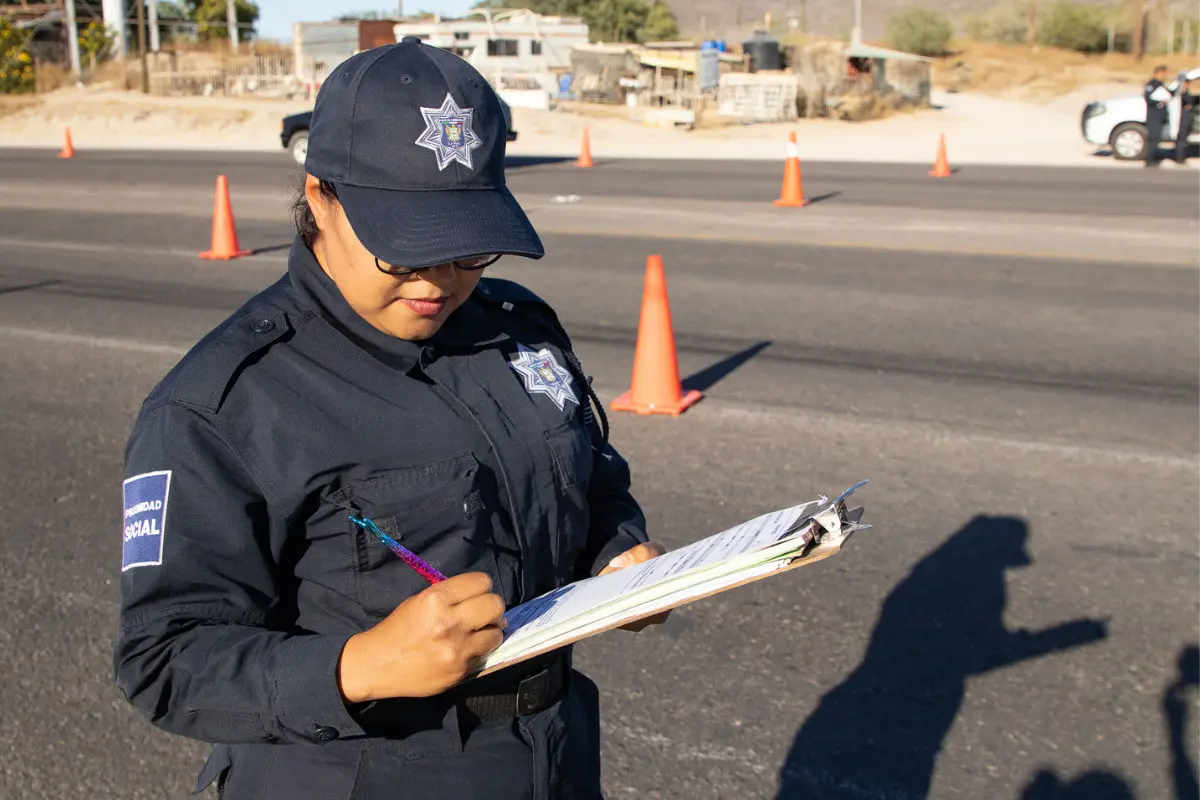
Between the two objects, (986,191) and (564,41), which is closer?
(986,191)

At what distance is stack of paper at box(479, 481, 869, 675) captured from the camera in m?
1.47

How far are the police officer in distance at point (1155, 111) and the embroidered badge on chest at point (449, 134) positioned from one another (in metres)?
21.9

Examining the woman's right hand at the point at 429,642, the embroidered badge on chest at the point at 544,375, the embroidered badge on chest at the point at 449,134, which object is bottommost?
the woman's right hand at the point at 429,642

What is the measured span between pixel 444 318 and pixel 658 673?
2.39 m

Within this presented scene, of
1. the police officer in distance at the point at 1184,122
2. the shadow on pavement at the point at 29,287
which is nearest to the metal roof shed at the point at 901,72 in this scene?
the police officer in distance at the point at 1184,122

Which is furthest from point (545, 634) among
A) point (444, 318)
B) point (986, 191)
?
point (986, 191)

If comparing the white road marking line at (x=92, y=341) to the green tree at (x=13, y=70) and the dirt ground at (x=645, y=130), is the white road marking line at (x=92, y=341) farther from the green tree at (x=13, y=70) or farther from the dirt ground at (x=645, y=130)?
the green tree at (x=13, y=70)

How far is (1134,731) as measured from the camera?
3584 mm

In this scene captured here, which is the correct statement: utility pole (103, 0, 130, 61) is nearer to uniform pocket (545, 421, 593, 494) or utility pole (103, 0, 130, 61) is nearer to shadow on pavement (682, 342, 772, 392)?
shadow on pavement (682, 342, 772, 392)

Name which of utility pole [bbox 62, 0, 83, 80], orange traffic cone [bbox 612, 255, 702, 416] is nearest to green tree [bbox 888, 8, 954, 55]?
utility pole [bbox 62, 0, 83, 80]

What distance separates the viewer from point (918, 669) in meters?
3.96

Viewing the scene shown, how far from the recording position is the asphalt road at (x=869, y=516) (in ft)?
11.5

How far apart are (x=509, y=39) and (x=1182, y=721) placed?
128 ft

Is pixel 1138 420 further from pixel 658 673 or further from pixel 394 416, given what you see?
pixel 394 416
